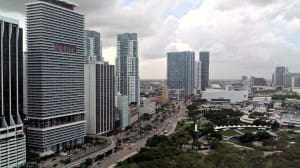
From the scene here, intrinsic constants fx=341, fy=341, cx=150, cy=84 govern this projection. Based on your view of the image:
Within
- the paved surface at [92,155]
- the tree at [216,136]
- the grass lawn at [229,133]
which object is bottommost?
the paved surface at [92,155]

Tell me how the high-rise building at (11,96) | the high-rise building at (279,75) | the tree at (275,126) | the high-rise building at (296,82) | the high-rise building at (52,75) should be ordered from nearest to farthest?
the high-rise building at (11,96), the high-rise building at (52,75), the tree at (275,126), the high-rise building at (296,82), the high-rise building at (279,75)

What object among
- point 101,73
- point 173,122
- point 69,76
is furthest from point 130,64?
point 69,76

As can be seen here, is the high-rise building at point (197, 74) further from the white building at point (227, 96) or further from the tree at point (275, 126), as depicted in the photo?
the tree at point (275, 126)

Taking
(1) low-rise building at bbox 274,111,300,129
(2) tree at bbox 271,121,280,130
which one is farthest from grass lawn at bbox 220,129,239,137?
(1) low-rise building at bbox 274,111,300,129

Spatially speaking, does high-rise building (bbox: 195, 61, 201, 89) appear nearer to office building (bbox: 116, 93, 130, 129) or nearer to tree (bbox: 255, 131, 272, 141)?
office building (bbox: 116, 93, 130, 129)

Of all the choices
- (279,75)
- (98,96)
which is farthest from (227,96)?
(279,75)

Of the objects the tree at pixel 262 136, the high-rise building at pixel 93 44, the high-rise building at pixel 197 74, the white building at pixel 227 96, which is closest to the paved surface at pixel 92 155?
the tree at pixel 262 136

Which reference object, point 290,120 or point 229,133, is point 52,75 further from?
point 290,120
